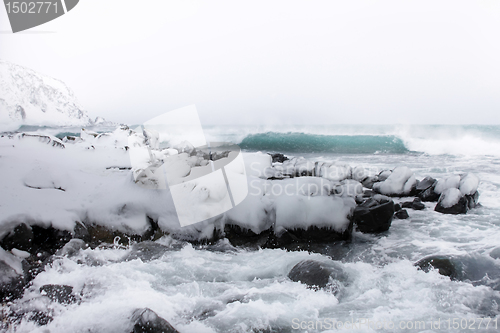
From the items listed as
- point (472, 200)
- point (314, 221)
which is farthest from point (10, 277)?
point (472, 200)

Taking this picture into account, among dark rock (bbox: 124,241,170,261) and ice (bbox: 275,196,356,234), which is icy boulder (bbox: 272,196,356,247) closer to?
ice (bbox: 275,196,356,234)

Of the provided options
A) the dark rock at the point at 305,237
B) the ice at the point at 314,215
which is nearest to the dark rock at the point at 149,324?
the dark rock at the point at 305,237

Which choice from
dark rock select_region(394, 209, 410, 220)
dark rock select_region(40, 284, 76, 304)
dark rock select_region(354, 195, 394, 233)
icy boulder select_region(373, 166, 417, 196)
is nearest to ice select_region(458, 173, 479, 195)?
icy boulder select_region(373, 166, 417, 196)

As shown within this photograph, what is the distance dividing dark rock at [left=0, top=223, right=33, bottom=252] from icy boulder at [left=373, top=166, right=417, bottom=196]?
7.27 metres

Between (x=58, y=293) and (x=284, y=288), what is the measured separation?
2437mm

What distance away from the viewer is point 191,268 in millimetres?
3525

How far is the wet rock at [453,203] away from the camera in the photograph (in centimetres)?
555

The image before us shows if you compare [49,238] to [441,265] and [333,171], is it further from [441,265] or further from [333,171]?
[333,171]

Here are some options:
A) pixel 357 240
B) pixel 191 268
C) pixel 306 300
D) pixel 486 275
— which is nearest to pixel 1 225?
pixel 191 268

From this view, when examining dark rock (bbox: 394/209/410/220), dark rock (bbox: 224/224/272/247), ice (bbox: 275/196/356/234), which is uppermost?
ice (bbox: 275/196/356/234)

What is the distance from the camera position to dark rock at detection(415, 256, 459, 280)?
326 centimetres

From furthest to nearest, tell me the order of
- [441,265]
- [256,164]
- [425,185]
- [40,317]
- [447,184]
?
[256,164] → [425,185] → [447,184] → [441,265] → [40,317]

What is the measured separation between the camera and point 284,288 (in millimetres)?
3057

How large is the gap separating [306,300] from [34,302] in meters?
2.75
